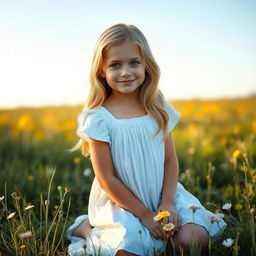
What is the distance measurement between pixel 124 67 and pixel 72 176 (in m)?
2.01

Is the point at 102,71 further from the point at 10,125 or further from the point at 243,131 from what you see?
the point at 10,125

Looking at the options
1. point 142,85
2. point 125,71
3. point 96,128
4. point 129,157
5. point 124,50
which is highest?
point 124,50

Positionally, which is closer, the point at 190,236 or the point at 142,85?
the point at 190,236

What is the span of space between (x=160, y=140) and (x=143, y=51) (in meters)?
0.56

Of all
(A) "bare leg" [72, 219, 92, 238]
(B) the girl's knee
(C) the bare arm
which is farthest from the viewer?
(A) "bare leg" [72, 219, 92, 238]

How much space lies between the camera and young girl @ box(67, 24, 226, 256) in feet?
6.92

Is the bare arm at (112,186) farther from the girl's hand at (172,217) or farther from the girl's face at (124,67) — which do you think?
the girl's face at (124,67)

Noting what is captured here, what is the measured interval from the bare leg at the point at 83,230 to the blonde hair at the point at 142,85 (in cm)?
49

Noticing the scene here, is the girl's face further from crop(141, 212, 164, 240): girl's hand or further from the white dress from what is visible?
crop(141, 212, 164, 240): girl's hand

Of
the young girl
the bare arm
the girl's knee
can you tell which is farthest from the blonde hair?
the girl's knee

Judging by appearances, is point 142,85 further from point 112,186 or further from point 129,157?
point 112,186

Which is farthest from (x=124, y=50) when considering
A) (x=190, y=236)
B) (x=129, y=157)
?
(x=190, y=236)

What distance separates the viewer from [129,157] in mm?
2244

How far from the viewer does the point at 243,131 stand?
5.61 meters
